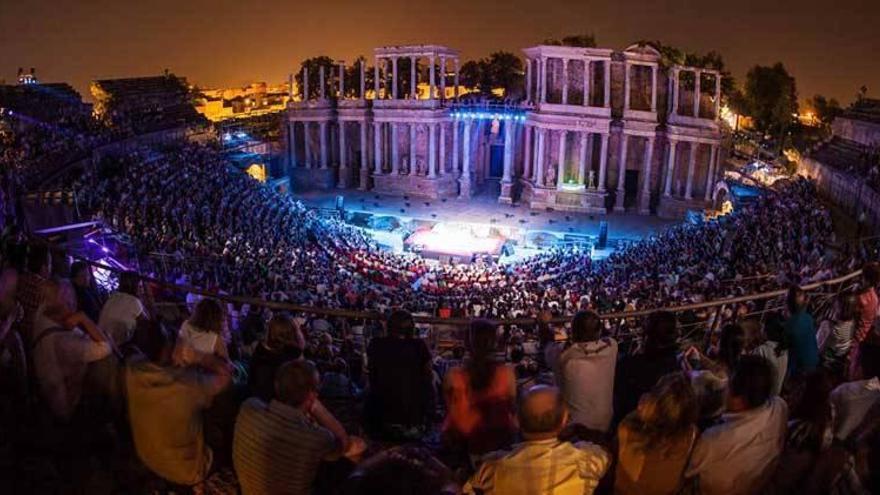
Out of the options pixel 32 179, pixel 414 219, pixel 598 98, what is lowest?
pixel 414 219

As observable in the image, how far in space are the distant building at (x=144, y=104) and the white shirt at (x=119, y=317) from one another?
33.7 m

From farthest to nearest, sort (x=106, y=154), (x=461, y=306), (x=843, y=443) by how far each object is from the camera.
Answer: (x=106, y=154) → (x=461, y=306) → (x=843, y=443)

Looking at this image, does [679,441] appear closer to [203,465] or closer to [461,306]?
[203,465]

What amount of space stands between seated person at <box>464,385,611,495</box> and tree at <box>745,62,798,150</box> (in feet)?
219

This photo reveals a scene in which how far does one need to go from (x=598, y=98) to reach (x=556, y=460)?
1913 inches

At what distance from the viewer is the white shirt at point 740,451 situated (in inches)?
222

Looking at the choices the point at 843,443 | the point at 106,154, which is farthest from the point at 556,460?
the point at 106,154

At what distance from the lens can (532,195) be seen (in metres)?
49.8

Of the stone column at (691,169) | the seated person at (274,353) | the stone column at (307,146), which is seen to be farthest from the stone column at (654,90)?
the seated person at (274,353)

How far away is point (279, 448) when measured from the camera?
216 inches

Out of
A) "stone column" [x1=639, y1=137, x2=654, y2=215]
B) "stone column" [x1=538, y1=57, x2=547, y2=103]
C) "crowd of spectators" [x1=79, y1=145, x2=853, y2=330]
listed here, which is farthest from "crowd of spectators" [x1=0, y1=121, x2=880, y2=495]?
"stone column" [x1=538, y1=57, x2=547, y2=103]

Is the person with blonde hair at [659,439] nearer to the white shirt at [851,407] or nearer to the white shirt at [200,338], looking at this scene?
the white shirt at [851,407]

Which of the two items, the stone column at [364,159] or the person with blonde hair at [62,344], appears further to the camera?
the stone column at [364,159]

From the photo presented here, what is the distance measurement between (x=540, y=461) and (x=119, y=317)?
215 inches
